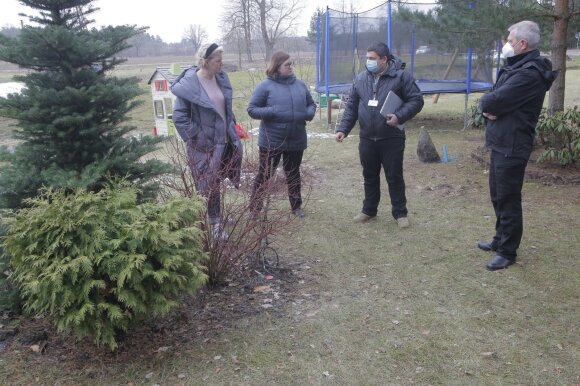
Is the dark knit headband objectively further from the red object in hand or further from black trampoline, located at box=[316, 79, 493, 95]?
black trampoline, located at box=[316, 79, 493, 95]

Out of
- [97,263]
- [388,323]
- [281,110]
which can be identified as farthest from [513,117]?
[97,263]

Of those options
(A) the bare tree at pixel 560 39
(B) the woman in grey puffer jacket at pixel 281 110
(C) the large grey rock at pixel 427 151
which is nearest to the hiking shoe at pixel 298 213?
(B) the woman in grey puffer jacket at pixel 281 110

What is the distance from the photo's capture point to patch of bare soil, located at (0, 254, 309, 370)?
9.59ft

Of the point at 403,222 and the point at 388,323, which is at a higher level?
the point at 403,222

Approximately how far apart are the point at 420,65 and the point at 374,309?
11.7 meters

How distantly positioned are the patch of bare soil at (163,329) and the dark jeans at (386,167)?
164cm

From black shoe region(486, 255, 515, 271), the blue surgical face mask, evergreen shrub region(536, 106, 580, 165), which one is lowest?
black shoe region(486, 255, 515, 271)

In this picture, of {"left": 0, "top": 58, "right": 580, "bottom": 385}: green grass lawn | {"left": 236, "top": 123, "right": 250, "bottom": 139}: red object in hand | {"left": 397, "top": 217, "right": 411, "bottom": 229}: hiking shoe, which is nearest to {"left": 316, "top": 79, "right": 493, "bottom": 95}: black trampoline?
{"left": 236, "top": 123, "right": 250, "bottom": 139}: red object in hand

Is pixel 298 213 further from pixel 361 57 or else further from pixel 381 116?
pixel 361 57

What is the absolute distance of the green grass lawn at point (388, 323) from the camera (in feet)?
9.13

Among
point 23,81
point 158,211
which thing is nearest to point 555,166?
point 158,211

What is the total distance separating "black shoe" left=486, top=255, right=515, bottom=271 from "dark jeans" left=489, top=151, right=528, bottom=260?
3 centimetres

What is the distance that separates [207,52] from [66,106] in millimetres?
1388

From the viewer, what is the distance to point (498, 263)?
4.02 m
